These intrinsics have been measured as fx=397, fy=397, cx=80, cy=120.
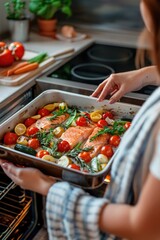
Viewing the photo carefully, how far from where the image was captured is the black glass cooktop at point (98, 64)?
175cm

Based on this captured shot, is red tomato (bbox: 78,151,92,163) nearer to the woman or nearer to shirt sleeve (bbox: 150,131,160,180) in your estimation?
the woman

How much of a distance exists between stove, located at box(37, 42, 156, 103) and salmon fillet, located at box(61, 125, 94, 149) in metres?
0.25

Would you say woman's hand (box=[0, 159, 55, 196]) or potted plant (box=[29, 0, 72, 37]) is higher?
potted plant (box=[29, 0, 72, 37])

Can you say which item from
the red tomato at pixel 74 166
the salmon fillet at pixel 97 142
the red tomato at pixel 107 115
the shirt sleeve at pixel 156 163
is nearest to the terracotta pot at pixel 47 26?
the red tomato at pixel 107 115

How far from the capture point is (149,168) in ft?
2.61

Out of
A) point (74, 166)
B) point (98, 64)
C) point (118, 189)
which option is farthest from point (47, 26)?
point (118, 189)

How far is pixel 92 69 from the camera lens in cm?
190

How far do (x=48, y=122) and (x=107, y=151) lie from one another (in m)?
0.26

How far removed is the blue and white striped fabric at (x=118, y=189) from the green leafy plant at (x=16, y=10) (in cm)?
129

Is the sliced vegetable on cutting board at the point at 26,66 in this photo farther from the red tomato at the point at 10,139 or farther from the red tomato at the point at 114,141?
the red tomato at the point at 114,141

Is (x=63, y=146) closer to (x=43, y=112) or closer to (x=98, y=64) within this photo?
(x=43, y=112)

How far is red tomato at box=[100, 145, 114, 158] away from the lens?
48.3 inches

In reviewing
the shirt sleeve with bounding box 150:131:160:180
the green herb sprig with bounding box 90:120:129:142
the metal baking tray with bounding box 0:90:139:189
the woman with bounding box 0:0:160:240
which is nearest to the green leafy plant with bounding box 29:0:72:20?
the metal baking tray with bounding box 0:90:139:189

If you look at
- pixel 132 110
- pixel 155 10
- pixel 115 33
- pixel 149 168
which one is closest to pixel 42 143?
pixel 132 110
